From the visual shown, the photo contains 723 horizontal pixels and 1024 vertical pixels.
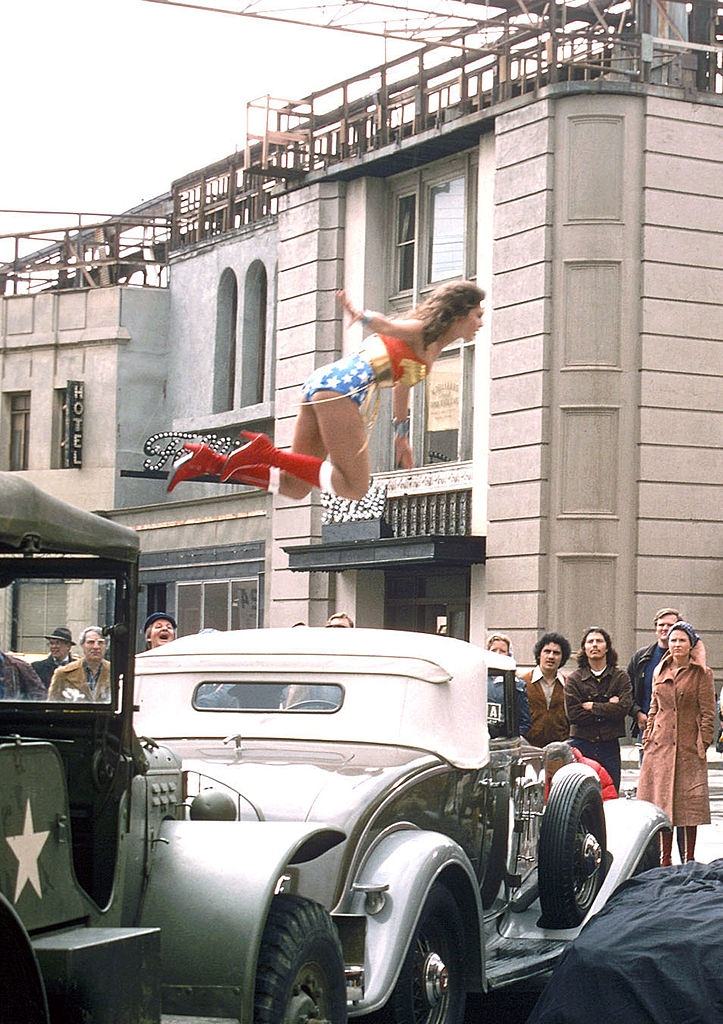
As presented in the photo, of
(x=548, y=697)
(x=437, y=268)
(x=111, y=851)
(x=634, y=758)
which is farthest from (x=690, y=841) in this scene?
(x=437, y=268)

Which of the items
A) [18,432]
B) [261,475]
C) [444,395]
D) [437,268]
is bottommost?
[261,475]

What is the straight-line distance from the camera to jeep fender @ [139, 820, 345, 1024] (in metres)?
5.87

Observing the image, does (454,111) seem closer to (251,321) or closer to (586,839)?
(251,321)

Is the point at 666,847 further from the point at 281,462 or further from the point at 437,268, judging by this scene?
the point at 437,268

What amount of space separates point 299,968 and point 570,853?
3.12 m

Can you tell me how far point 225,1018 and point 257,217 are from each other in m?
31.0

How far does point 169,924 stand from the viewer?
599cm

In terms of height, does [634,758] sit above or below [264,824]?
below

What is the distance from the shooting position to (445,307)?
873 centimetres

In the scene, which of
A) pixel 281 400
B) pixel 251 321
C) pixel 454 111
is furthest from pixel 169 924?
pixel 251 321

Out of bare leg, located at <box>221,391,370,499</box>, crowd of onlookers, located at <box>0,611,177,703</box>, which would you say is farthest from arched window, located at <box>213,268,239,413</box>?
crowd of onlookers, located at <box>0,611,177,703</box>

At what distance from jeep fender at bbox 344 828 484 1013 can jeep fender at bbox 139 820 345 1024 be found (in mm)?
792

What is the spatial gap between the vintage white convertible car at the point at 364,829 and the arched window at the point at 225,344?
90.3 ft

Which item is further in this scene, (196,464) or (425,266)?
(425,266)
